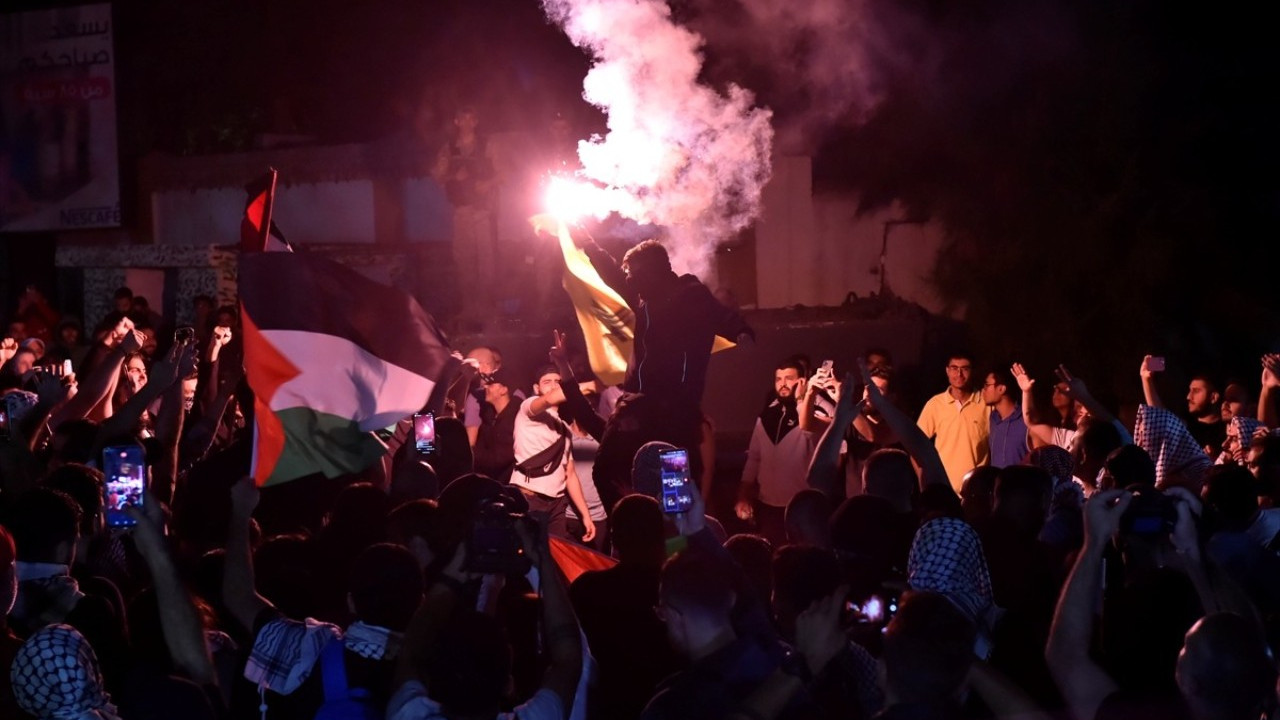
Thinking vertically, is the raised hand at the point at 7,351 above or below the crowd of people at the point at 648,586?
above

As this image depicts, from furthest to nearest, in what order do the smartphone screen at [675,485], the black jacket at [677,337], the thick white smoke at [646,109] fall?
the thick white smoke at [646,109], the black jacket at [677,337], the smartphone screen at [675,485]

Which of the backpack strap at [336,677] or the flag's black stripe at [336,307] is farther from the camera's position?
the flag's black stripe at [336,307]

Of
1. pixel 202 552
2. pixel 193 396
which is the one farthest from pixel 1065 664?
pixel 193 396

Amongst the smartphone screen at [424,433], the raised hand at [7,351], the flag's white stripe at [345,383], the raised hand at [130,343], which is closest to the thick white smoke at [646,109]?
the smartphone screen at [424,433]

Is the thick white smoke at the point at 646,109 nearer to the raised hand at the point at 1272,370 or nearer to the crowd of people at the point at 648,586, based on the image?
the crowd of people at the point at 648,586

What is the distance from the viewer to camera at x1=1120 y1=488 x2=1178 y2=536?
4.47 meters

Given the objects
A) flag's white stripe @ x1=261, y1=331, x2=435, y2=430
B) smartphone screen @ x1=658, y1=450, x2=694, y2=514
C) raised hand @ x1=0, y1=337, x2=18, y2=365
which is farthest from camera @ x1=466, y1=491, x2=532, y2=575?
raised hand @ x1=0, y1=337, x2=18, y2=365

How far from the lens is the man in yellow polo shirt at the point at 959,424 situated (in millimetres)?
10383

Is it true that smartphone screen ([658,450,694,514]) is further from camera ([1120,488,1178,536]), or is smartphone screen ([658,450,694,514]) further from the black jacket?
the black jacket

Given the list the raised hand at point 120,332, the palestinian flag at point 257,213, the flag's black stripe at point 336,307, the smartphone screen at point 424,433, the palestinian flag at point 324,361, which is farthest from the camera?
the raised hand at point 120,332

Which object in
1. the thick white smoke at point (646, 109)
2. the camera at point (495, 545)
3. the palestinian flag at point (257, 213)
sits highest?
the thick white smoke at point (646, 109)

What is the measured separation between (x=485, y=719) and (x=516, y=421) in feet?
21.3

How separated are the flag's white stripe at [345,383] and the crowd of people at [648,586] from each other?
1.40 feet

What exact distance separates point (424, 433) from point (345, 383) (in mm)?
909
